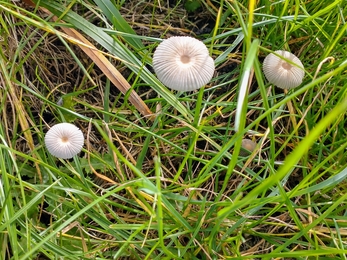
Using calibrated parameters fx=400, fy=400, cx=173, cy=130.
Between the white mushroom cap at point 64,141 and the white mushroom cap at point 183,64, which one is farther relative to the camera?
the white mushroom cap at point 64,141

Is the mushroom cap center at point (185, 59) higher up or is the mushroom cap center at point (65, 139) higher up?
the mushroom cap center at point (185, 59)

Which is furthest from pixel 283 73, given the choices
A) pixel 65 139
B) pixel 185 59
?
pixel 65 139

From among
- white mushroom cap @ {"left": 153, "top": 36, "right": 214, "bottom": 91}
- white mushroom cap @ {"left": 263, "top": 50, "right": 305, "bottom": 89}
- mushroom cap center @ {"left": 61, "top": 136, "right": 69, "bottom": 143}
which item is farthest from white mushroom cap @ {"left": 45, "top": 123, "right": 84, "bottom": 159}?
white mushroom cap @ {"left": 263, "top": 50, "right": 305, "bottom": 89}

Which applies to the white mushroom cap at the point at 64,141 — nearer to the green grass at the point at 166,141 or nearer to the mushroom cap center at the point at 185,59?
the green grass at the point at 166,141

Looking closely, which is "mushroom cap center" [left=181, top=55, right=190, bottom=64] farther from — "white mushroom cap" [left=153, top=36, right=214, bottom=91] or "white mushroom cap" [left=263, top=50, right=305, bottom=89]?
"white mushroom cap" [left=263, top=50, right=305, bottom=89]

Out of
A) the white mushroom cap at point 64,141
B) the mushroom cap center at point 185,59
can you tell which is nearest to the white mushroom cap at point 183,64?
the mushroom cap center at point 185,59

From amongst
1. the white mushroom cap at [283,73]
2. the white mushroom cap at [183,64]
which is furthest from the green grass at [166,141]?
the white mushroom cap at [183,64]

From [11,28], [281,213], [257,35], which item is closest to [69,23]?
[11,28]

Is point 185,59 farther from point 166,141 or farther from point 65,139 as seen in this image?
point 65,139
